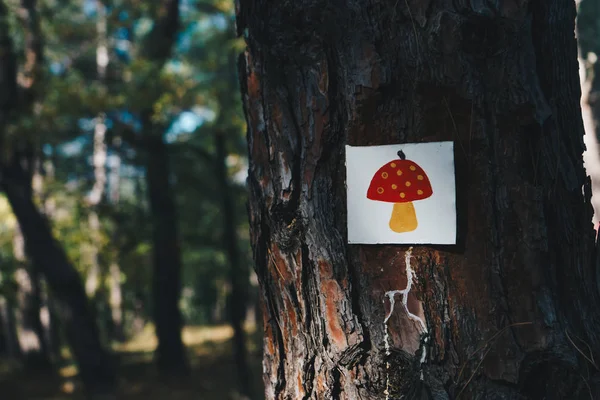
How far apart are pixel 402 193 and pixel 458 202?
0.13 metres

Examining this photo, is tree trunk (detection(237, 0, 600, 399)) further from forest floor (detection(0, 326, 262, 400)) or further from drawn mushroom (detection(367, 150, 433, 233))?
forest floor (detection(0, 326, 262, 400))

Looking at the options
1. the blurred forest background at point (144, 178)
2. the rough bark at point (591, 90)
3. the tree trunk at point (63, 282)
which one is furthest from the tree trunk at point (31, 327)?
the rough bark at point (591, 90)

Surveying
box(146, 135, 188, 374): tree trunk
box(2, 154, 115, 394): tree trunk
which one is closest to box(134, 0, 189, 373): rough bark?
box(146, 135, 188, 374): tree trunk

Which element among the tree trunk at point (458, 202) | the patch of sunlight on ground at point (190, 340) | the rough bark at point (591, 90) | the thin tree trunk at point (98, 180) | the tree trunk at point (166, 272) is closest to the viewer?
the tree trunk at point (458, 202)

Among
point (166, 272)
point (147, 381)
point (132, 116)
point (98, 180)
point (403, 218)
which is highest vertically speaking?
point (132, 116)

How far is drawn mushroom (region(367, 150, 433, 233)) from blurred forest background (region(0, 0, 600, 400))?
373 centimetres

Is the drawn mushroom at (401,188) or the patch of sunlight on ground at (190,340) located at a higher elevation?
the drawn mushroom at (401,188)

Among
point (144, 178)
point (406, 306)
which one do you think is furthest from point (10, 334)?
point (406, 306)

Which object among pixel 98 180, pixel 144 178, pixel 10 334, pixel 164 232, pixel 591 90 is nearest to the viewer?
pixel 591 90

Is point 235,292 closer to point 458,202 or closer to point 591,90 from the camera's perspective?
point 591,90

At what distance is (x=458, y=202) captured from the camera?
133 cm

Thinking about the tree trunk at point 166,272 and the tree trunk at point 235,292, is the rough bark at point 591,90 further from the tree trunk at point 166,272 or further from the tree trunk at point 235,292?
the tree trunk at point 166,272

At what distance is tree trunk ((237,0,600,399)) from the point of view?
4.26 ft

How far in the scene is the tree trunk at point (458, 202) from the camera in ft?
4.26
